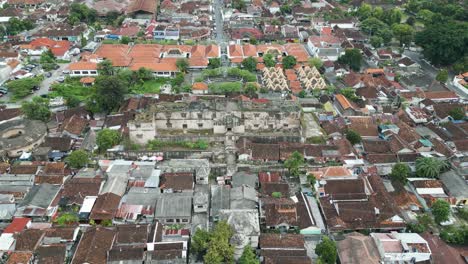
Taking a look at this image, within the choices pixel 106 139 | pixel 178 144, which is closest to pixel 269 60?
pixel 178 144

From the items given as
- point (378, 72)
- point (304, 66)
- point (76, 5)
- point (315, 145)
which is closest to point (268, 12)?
point (304, 66)

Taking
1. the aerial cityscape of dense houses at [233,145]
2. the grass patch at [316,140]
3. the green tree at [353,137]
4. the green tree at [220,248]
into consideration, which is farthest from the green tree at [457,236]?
the green tree at [220,248]

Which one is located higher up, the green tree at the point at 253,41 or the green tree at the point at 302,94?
the green tree at the point at 302,94

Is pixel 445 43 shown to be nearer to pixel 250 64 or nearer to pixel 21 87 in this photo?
pixel 250 64

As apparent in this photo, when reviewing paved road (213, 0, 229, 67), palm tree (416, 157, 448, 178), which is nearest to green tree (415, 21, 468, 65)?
palm tree (416, 157, 448, 178)

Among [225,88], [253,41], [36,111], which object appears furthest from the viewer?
[253,41]

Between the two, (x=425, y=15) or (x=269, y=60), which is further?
(x=425, y=15)

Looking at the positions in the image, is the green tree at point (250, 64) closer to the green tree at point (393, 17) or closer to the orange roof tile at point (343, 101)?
the orange roof tile at point (343, 101)
